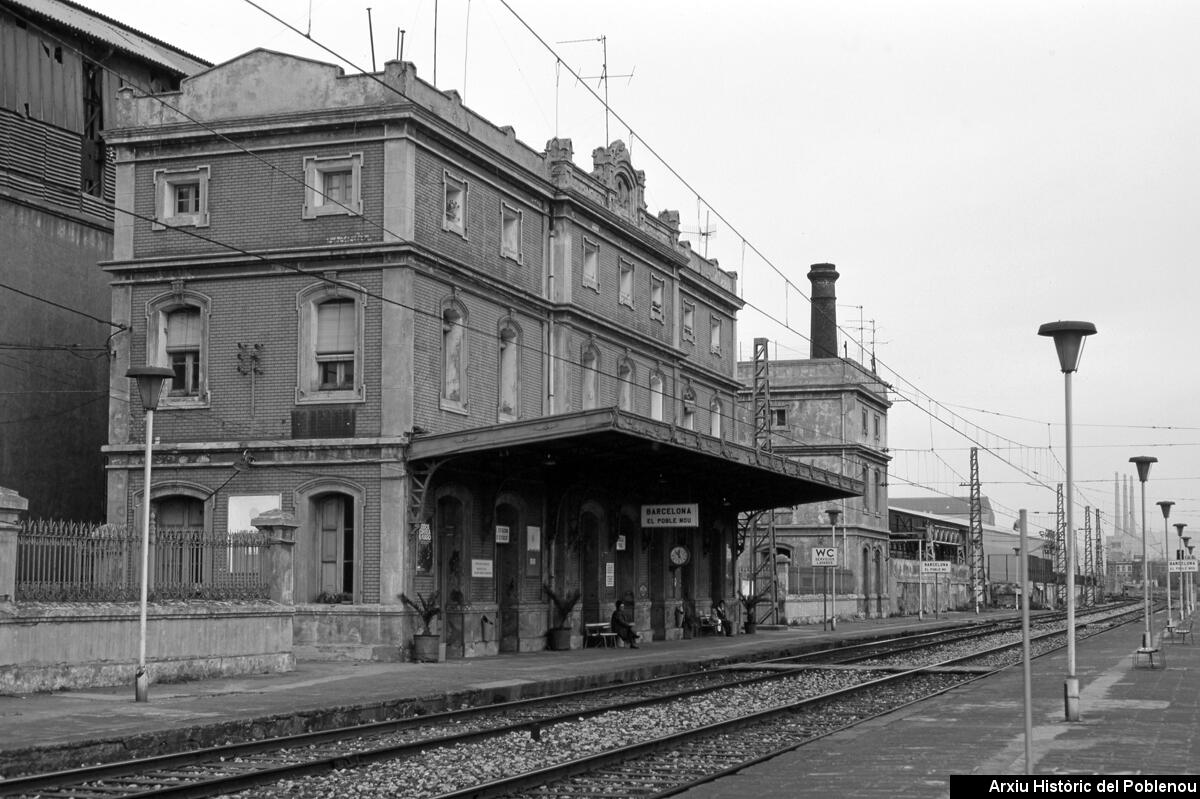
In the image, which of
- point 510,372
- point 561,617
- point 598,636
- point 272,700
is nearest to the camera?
point 272,700

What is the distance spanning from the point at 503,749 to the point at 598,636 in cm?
1976

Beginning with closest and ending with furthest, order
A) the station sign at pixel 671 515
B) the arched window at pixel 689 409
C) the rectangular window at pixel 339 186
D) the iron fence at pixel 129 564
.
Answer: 1. the iron fence at pixel 129 564
2. the rectangular window at pixel 339 186
3. the station sign at pixel 671 515
4. the arched window at pixel 689 409

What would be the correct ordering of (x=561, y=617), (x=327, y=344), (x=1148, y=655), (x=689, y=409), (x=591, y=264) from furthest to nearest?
(x=689, y=409)
(x=591, y=264)
(x=561, y=617)
(x=327, y=344)
(x=1148, y=655)

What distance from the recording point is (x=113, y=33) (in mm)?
37531

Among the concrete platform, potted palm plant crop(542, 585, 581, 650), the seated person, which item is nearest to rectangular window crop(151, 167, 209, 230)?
the concrete platform

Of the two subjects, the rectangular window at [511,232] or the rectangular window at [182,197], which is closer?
the rectangular window at [182,197]

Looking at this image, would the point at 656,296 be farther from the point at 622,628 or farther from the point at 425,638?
the point at 425,638

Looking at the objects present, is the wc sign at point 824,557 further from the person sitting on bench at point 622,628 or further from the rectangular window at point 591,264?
the rectangular window at point 591,264

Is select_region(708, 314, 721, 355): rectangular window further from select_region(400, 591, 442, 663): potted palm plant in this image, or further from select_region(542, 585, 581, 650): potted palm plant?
select_region(400, 591, 442, 663): potted palm plant

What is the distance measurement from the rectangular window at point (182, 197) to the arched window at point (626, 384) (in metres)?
12.4

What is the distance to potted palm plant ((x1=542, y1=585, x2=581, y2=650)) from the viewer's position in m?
34.2

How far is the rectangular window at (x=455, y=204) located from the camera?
101ft

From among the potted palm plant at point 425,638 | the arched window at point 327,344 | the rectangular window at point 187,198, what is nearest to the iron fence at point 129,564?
the potted palm plant at point 425,638

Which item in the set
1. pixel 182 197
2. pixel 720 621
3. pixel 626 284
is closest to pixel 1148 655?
pixel 626 284
